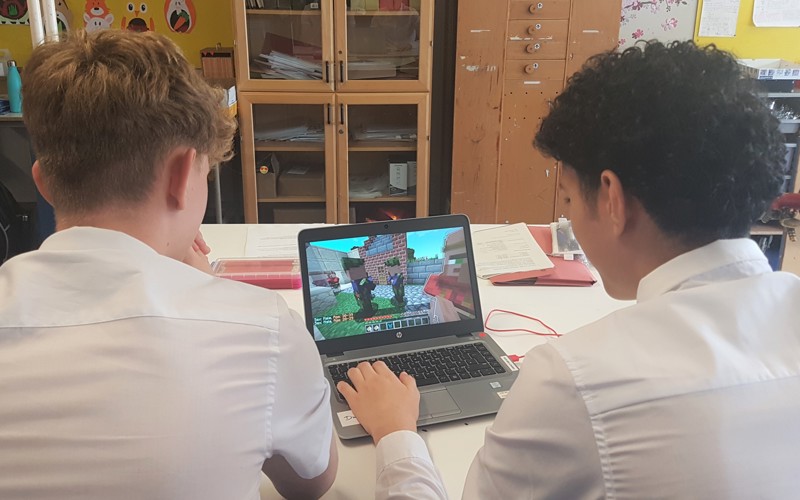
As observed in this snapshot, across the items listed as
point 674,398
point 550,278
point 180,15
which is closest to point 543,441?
point 674,398

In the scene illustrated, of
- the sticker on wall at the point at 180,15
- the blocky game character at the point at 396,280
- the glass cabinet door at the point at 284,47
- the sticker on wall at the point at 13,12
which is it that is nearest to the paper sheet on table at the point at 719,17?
the glass cabinet door at the point at 284,47

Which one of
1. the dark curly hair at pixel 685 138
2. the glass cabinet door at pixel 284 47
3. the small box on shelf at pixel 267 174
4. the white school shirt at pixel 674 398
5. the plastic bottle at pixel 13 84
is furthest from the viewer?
the small box on shelf at pixel 267 174

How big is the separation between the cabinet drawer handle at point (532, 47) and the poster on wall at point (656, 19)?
1.90 feet

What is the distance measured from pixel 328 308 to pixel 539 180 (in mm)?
2214

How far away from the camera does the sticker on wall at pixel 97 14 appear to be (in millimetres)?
3293

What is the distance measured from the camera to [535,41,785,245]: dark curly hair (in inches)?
29.5

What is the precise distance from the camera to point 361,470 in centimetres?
100

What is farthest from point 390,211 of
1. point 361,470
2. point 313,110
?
point 361,470

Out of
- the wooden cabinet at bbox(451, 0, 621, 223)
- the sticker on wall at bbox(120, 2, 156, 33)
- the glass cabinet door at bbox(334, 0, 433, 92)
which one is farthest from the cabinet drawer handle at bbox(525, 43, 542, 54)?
the sticker on wall at bbox(120, 2, 156, 33)

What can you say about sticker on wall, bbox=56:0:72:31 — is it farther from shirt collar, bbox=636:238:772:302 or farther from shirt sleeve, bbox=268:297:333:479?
shirt collar, bbox=636:238:772:302

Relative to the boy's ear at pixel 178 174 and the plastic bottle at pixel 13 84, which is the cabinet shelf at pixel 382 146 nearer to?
the plastic bottle at pixel 13 84

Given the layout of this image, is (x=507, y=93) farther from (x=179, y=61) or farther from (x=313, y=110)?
(x=179, y=61)

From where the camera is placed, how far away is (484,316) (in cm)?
149

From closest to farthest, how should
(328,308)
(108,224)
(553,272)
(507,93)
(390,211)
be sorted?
(108,224), (328,308), (553,272), (507,93), (390,211)
